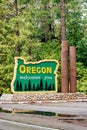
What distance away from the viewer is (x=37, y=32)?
165 feet

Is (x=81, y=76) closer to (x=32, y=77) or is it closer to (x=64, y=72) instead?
(x=64, y=72)

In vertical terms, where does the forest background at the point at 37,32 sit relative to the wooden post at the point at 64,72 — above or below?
above

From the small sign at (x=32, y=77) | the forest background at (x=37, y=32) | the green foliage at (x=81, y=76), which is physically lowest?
the small sign at (x=32, y=77)

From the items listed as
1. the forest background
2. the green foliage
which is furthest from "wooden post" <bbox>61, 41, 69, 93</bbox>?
the green foliage

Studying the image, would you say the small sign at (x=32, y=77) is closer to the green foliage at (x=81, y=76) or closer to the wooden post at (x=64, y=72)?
the wooden post at (x=64, y=72)

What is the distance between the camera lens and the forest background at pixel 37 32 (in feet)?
145

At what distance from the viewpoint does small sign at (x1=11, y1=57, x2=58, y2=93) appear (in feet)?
96.2

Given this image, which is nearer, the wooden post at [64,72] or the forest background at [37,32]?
the wooden post at [64,72]

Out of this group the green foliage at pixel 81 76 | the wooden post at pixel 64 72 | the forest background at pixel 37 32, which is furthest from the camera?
the forest background at pixel 37 32

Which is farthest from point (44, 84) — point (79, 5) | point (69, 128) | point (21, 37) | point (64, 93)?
point (79, 5)

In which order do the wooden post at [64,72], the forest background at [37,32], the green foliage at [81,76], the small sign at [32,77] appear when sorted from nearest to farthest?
1. the small sign at [32,77]
2. the wooden post at [64,72]
3. the green foliage at [81,76]
4. the forest background at [37,32]

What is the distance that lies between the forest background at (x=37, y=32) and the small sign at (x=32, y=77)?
12.3 meters

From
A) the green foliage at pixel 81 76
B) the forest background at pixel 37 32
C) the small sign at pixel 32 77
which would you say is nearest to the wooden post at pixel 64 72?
the small sign at pixel 32 77

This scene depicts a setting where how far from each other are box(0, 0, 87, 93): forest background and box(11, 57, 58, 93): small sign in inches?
483
